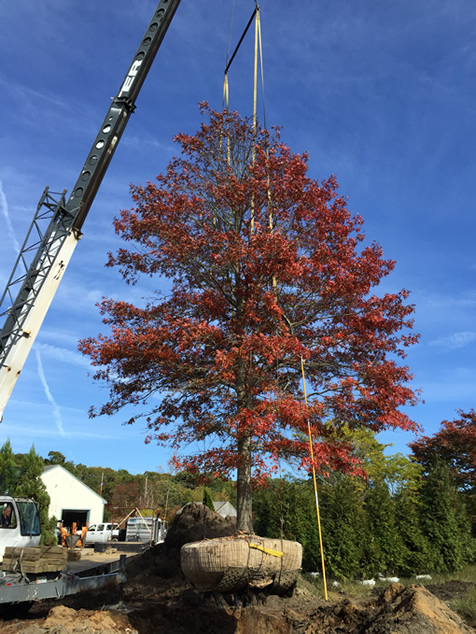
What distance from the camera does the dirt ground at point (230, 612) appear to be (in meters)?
6.19

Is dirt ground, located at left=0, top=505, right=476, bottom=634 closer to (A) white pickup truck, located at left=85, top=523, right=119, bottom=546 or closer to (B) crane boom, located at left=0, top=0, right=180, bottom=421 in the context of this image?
(B) crane boom, located at left=0, top=0, right=180, bottom=421

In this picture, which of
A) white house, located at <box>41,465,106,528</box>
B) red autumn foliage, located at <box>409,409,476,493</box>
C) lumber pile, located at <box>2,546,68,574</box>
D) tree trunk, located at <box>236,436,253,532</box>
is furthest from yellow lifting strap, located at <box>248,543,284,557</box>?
white house, located at <box>41,465,106,528</box>

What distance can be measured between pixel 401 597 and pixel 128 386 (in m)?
7.48

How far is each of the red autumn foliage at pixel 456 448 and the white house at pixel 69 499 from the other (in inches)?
1089

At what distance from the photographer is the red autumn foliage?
1145 inches

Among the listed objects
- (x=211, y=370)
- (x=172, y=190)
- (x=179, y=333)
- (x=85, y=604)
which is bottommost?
(x=85, y=604)

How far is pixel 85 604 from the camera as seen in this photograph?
36.2 ft

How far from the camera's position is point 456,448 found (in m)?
30.5

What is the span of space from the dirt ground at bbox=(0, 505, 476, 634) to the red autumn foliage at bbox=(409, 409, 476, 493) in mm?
18592

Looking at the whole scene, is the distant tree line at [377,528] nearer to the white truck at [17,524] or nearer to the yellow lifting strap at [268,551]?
the yellow lifting strap at [268,551]

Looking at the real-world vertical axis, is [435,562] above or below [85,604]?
above

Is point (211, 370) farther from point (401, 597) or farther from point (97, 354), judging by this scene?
point (401, 597)

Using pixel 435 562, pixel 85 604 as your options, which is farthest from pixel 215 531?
pixel 435 562

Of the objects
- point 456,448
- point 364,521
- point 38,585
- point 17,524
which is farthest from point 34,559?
point 456,448
